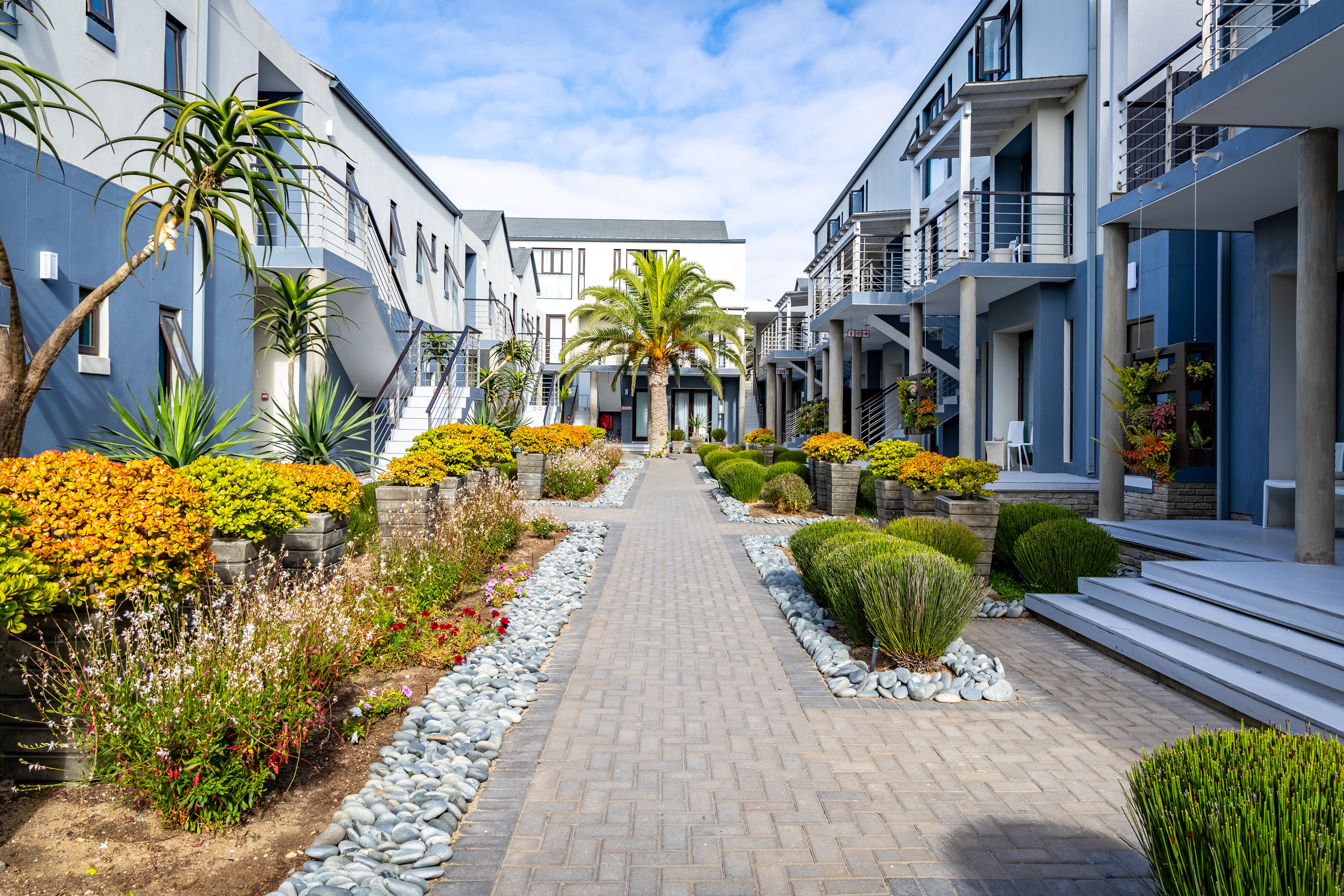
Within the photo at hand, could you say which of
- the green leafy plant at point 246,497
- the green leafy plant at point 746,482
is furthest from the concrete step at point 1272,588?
the green leafy plant at point 746,482

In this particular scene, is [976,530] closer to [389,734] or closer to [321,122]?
[389,734]

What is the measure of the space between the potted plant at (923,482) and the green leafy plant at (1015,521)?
2.26 ft

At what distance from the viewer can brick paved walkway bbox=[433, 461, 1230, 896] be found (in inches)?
124

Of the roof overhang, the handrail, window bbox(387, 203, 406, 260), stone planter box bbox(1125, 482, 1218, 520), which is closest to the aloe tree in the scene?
the handrail

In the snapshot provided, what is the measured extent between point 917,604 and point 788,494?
8.78 m

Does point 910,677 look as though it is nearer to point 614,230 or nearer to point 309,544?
point 309,544

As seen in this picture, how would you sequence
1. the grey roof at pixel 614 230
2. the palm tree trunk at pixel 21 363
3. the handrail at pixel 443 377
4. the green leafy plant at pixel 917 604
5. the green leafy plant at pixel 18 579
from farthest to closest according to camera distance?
the grey roof at pixel 614 230, the handrail at pixel 443 377, the green leafy plant at pixel 917 604, the palm tree trunk at pixel 21 363, the green leafy plant at pixel 18 579

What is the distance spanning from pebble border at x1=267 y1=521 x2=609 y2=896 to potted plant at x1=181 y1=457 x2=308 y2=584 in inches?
66.7

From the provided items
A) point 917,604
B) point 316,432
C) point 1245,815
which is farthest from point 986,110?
point 1245,815

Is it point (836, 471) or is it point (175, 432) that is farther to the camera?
point (836, 471)

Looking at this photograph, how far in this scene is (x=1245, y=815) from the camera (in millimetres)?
2143

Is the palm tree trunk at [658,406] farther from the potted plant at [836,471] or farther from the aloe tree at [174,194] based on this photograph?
the aloe tree at [174,194]

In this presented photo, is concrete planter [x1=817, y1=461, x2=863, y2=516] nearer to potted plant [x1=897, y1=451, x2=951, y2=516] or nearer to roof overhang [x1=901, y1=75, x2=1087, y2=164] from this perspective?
potted plant [x1=897, y1=451, x2=951, y2=516]

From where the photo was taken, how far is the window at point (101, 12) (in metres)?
9.38
